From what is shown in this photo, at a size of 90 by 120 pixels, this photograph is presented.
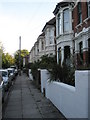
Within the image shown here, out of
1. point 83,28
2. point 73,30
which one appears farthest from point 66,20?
point 83,28

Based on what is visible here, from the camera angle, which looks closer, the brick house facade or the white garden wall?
the white garden wall

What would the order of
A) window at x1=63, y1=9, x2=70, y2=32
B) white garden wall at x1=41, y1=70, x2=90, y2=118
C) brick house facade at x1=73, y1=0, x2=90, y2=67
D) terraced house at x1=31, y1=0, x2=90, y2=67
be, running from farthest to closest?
window at x1=63, y1=9, x2=70, y2=32 < terraced house at x1=31, y1=0, x2=90, y2=67 < brick house facade at x1=73, y1=0, x2=90, y2=67 < white garden wall at x1=41, y1=70, x2=90, y2=118

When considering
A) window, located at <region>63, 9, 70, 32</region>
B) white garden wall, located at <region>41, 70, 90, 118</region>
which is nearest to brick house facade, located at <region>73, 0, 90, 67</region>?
window, located at <region>63, 9, 70, 32</region>

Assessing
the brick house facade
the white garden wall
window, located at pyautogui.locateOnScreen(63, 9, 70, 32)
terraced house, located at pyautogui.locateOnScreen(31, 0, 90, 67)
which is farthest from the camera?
window, located at pyautogui.locateOnScreen(63, 9, 70, 32)

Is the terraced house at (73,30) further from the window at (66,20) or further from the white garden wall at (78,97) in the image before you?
the white garden wall at (78,97)

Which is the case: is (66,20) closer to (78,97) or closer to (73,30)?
(73,30)

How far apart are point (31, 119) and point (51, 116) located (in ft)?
2.64

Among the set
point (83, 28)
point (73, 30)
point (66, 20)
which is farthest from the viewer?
point (66, 20)

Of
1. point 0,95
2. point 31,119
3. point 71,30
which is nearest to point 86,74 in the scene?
point 31,119

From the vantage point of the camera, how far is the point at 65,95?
781cm

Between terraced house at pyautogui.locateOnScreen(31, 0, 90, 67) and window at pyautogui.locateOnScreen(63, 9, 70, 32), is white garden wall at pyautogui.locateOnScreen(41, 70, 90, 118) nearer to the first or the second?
terraced house at pyautogui.locateOnScreen(31, 0, 90, 67)

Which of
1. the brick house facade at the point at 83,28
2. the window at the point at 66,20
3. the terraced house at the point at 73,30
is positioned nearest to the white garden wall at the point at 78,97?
the terraced house at the point at 73,30

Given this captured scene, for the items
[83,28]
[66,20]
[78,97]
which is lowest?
[78,97]

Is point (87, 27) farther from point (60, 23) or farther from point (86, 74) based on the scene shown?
point (86, 74)
